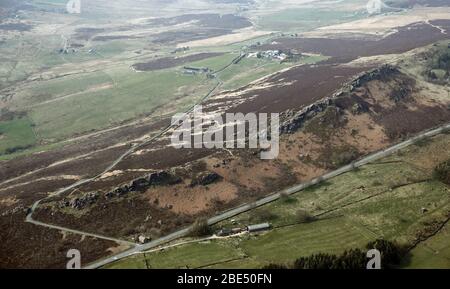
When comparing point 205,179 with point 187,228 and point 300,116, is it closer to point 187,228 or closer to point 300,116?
point 187,228

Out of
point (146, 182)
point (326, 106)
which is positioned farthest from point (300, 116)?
point (146, 182)

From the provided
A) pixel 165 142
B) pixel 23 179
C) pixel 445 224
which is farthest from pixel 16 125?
pixel 445 224

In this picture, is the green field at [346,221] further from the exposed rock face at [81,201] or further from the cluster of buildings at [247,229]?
the exposed rock face at [81,201]

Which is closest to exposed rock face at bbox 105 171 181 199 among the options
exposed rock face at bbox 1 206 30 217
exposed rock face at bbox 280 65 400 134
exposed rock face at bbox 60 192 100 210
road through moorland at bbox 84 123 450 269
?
exposed rock face at bbox 60 192 100 210

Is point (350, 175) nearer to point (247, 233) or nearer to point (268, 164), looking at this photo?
point (268, 164)

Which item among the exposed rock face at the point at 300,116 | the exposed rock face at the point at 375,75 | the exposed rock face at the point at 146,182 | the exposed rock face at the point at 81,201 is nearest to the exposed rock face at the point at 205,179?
the exposed rock face at the point at 146,182

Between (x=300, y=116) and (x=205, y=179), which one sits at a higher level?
(x=300, y=116)
